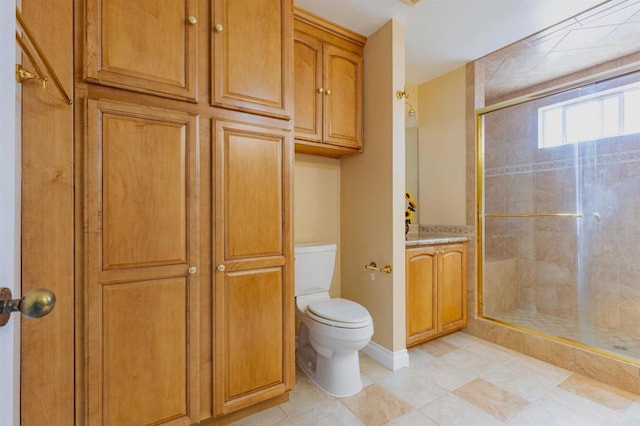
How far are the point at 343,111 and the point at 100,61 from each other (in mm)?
1437

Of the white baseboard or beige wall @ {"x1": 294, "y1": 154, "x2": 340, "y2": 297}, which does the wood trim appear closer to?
beige wall @ {"x1": 294, "y1": 154, "x2": 340, "y2": 297}

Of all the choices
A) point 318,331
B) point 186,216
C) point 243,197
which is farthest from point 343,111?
point 318,331

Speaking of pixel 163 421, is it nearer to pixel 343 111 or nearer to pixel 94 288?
pixel 94 288

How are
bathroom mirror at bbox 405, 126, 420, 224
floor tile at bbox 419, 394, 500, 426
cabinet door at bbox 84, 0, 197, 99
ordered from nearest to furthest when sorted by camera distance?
cabinet door at bbox 84, 0, 197, 99 < floor tile at bbox 419, 394, 500, 426 < bathroom mirror at bbox 405, 126, 420, 224

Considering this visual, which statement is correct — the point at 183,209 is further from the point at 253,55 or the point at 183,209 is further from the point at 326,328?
the point at 326,328

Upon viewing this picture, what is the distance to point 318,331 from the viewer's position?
173 cm

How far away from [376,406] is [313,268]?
0.87 meters

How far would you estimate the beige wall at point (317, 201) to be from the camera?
230 cm

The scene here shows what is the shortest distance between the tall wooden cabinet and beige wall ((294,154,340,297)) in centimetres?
70

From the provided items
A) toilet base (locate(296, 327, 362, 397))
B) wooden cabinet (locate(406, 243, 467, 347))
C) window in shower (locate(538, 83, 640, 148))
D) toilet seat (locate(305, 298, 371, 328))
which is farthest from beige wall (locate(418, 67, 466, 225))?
toilet base (locate(296, 327, 362, 397))

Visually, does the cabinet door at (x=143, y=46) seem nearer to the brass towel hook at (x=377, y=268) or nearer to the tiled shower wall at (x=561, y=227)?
the brass towel hook at (x=377, y=268)

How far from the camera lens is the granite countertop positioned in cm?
218

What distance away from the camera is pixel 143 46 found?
1229mm

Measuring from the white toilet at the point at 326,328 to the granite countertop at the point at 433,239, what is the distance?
0.62 m
